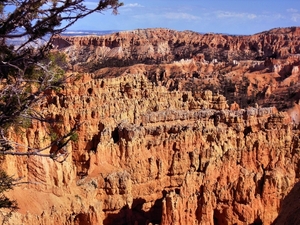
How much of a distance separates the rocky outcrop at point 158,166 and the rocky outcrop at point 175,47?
205 feet

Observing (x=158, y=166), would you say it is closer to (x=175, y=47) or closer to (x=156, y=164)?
(x=156, y=164)

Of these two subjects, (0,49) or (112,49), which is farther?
(112,49)

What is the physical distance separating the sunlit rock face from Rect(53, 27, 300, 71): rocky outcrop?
202 ft

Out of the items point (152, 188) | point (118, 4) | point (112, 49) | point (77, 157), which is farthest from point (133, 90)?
point (112, 49)

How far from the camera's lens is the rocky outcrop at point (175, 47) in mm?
92750

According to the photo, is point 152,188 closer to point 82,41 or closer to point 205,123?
point 205,123

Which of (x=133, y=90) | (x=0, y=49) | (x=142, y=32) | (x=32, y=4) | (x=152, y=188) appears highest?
(x=142, y=32)

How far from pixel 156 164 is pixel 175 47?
284ft

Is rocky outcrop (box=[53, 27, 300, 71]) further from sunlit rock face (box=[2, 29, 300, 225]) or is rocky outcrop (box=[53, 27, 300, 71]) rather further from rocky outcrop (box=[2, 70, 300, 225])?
rocky outcrop (box=[2, 70, 300, 225])

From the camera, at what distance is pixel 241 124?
85.1 ft

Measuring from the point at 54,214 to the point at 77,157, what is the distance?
28.1 ft

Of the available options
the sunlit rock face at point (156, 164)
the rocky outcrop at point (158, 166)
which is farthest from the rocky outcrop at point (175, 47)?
the rocky outcrop at point (158, 166)

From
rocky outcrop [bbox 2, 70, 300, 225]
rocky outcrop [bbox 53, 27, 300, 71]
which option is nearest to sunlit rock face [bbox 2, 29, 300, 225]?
rocky outcrop [bbox 2, 70, 300, 225]

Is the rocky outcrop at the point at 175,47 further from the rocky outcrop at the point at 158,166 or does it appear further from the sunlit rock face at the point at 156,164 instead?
the rocky outcrop at the point at 158,166
